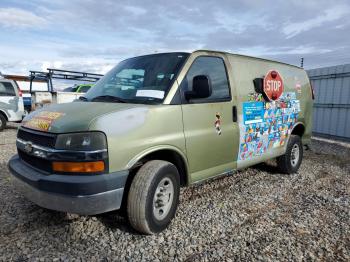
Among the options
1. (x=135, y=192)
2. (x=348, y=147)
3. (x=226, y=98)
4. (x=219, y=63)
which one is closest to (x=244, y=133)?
(x=226, y=98)

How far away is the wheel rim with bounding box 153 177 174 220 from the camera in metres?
3.32

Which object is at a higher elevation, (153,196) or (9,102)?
(9,102)

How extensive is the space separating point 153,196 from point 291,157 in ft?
11.9

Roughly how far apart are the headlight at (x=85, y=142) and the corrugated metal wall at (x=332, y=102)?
1048 centimetres

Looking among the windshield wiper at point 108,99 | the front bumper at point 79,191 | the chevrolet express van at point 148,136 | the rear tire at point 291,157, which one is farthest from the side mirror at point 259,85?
the front bumper at point 79,191

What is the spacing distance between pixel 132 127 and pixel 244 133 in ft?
6.54

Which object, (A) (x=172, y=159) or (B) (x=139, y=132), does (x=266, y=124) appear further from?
(B) (x=139, y=132)

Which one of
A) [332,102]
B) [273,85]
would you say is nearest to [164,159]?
[273,85]

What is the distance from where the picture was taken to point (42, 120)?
3246 millimetres

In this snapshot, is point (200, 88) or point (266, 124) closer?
point (200, 88)

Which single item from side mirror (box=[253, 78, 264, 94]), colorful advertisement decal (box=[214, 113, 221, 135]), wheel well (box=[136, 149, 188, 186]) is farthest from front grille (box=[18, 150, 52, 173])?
side mirror (box=[253, 78, 264, 94])

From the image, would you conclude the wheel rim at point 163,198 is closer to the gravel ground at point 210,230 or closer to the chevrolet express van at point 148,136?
the chevrolet express van at point 148,136

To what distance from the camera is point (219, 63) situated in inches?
166

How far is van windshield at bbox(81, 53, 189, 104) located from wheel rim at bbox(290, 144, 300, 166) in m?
3.31
